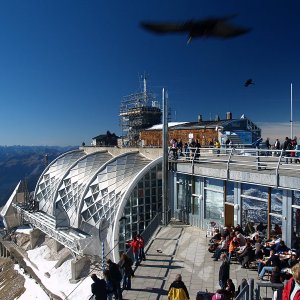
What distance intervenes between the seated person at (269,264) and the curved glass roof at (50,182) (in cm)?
2319

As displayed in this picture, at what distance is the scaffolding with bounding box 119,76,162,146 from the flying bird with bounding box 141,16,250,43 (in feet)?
132

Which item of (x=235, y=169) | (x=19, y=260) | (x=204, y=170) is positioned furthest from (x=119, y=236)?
(x=19, y=260)

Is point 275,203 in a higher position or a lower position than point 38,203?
higher

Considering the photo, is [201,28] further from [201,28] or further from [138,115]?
[138,115]

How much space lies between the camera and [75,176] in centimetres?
2927

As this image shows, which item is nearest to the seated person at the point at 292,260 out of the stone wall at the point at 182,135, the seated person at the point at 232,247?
the seated person at the point at 232,247

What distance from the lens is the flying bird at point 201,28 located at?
14.3 ft

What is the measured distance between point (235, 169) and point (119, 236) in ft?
26.7

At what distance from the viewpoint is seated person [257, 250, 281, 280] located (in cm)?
934

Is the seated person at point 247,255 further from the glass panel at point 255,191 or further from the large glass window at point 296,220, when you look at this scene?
the glass panel at point 255,191

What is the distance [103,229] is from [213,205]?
823cm

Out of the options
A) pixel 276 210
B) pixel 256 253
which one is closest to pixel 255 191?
pixel 276 210

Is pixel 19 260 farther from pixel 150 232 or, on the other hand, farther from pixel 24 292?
pixel 150 232

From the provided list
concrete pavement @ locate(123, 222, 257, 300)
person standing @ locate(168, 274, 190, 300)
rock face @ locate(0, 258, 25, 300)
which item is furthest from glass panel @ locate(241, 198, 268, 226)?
rock face @ locate(0, 258, 25, 300)
